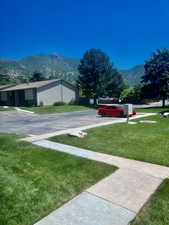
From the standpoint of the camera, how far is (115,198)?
357 cm

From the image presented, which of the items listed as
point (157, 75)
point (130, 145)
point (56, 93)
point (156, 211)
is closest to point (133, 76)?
point (157, 75)

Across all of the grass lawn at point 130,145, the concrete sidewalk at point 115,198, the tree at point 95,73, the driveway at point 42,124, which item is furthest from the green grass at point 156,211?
the tree at point 95,73

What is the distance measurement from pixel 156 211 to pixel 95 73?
115 feet

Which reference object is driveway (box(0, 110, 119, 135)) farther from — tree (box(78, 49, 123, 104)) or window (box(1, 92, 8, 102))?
window (box(1, 92, 8, 102))

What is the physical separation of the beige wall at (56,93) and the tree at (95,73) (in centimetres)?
388

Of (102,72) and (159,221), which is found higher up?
(102,72)

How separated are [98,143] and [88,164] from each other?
8.40 feet

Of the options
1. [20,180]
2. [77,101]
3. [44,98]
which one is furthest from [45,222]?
[77,101]

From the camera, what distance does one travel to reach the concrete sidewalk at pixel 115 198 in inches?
116

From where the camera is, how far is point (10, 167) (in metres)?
4.63

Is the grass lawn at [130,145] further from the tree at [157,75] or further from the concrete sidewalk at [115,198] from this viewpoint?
the tree at [157,75]

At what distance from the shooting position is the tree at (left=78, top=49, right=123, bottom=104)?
3656cm

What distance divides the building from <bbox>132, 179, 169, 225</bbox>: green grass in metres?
29.2

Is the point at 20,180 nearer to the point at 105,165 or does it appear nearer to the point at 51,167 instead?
the point at 51,167
